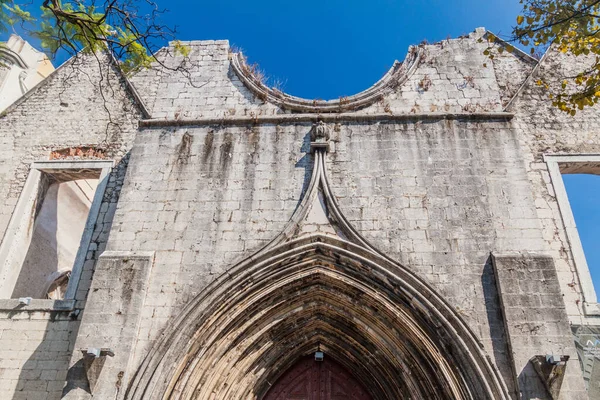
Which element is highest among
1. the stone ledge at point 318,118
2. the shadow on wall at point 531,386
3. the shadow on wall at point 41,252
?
the stone ledge at point 318,118

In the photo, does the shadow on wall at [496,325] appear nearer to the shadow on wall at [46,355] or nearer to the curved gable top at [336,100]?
the curved gable top at [336,100]

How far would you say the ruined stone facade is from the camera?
5.44 meters

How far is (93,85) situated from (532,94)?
26.1 feet

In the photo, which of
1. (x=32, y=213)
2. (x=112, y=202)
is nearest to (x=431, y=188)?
(x=112, y=202)

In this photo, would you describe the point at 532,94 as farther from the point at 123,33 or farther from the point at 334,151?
the point at 123,33

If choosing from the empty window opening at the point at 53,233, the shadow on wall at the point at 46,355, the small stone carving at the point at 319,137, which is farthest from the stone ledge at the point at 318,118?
the shadow on wall at the point at 46,355

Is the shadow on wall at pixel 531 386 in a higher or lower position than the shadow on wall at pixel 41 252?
lower

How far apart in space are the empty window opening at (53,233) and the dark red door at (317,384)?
14.9 ft

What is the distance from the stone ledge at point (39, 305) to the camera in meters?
6.66

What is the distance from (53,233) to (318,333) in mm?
5574

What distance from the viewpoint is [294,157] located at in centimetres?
688

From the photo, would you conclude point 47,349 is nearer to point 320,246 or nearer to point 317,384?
point 317,384

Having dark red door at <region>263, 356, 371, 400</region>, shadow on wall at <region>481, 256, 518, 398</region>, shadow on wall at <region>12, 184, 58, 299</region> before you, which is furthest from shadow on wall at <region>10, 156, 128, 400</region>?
shadow on wall at <region>481, 256, 518, 398</region>

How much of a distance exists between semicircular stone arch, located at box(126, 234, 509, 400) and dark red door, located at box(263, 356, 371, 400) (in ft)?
0.56
